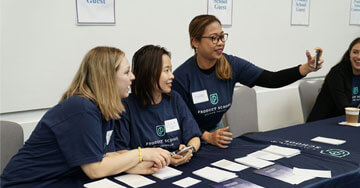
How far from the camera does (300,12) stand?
4.24m

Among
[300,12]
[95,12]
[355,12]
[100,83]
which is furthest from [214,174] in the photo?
[355,12]

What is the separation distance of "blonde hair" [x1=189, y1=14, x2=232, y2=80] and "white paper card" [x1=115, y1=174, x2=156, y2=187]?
1084mm

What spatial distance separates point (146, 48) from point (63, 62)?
0.93m

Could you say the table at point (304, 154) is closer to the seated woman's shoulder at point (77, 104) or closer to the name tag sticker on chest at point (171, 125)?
the name tag sticker on chest at point (171, 125)

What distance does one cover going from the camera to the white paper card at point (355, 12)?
192 inches

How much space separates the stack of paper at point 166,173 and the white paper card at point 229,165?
0.21m

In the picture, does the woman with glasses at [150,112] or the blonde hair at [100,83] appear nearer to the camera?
the blonde hair at [100,83]

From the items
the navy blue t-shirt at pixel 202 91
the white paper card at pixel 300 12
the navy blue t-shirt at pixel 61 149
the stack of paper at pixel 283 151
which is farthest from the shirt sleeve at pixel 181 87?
the white paper card at pixel 300 12

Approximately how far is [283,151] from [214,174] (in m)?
0.53

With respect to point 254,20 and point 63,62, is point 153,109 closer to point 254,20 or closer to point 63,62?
point 63,62

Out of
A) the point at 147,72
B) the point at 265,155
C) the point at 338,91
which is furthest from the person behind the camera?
the point at 338,91

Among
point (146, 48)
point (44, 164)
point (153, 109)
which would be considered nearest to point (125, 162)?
point (44, 164)

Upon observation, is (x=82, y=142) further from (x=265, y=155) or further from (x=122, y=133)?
(x=265, y=155)

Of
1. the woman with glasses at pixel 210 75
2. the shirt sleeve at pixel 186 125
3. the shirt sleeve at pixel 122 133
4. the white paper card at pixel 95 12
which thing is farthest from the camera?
the white paper card at pixel 95 12
